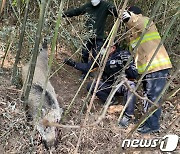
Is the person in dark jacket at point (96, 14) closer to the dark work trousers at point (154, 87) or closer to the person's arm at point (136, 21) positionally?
the person's arm at point (136, 21)

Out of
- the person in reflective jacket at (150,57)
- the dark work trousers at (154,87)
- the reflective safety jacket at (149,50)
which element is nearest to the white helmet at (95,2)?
the person in reflective jacket at (150,57)

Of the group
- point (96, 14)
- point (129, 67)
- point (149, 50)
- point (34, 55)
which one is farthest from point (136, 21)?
point (34, 55)

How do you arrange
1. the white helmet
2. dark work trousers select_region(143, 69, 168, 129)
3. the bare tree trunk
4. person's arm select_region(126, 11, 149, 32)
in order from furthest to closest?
1. the white helmet
2. dark work trousers select_region(143, 69, 168, 129)
3. person's arm select_region(126, 11, 149, 32)
4. the bare tree trunk

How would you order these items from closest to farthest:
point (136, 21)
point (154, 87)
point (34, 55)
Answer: point (34, 55), point (136, 21), point (154, 87)

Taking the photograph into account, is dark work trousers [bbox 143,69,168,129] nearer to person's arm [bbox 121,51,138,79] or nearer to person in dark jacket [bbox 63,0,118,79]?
person's arm [bbox 121,51,138,79]

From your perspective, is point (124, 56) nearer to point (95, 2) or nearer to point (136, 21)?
point (136, 21)

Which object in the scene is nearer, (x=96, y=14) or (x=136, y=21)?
(x=136, y=21)

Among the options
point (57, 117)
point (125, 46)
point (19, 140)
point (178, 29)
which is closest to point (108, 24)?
point (125, 46)

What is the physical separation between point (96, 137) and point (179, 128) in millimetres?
1204

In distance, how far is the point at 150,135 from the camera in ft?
11.6

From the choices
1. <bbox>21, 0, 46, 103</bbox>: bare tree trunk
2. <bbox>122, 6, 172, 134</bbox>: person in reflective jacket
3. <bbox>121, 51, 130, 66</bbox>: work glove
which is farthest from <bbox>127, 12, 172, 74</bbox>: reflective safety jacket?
<bbox>21, 0, 46, 103</bbox>: bare tree trunk

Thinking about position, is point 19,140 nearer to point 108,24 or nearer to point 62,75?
point 62,75

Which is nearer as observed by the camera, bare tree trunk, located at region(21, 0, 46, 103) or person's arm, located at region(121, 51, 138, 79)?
bare tree trunk, located at region(21, 0, 46, 103)

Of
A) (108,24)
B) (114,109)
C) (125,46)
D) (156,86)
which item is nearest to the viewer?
(156,86)
